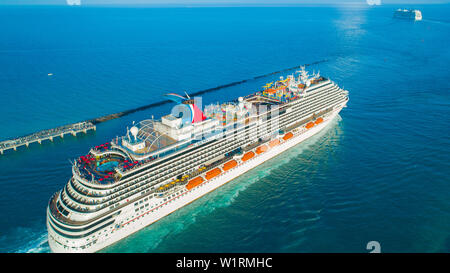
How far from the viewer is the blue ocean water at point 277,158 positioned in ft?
134

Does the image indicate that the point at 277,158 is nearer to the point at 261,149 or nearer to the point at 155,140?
the point at 261,149

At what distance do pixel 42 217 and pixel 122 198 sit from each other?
14.1 meters

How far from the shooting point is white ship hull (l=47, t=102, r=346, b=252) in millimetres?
39188

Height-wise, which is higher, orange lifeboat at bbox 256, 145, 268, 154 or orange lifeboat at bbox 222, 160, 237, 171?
orange lifeboat at bbox 256, 145, 268, 154

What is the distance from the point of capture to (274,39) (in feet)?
564

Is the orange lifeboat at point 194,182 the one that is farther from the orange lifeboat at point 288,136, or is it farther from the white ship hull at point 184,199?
the orange lifeboat at point 288,136

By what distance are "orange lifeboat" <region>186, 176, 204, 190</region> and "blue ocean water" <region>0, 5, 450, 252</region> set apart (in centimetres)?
361

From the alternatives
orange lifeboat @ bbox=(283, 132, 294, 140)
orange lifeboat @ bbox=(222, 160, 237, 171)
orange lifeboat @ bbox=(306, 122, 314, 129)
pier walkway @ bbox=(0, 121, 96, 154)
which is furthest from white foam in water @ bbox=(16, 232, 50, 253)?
orange lifeboat @ bbox=(306, 122, 314, 129)

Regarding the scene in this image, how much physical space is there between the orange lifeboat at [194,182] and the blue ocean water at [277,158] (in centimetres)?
361

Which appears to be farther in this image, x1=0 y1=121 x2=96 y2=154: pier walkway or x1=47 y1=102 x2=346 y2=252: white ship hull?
x1=0 y1=121 x2=96 y2=154: pier walkway

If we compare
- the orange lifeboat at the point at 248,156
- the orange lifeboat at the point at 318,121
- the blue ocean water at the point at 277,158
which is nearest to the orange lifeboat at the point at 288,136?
the blue ocean water at the point at 277,158

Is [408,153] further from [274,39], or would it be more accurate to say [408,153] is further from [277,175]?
[274,39]

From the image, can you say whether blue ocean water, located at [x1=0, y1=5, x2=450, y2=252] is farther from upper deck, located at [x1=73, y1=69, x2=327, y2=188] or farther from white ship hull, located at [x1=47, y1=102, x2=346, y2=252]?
upper deck, located at [x1=73, y1=69, x2=327, y2=188]

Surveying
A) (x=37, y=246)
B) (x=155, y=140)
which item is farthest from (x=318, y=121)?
(x=37, y=246)
